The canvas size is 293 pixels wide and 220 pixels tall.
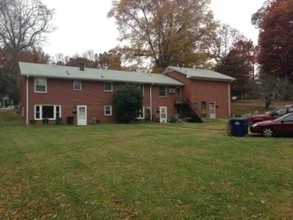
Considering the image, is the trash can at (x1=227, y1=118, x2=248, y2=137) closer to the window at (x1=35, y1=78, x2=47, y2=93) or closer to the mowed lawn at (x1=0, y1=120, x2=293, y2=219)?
the mowed lawn at (x1=0, y1=120, x2=293, y2=219)

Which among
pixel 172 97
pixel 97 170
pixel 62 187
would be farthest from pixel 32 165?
pixel 172 97

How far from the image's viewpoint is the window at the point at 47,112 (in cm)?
3244

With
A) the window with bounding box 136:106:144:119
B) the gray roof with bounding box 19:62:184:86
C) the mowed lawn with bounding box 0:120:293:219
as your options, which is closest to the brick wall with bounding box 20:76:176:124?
the gray roof with bounding box 19:62:184:86

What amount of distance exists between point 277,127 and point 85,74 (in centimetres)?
2166

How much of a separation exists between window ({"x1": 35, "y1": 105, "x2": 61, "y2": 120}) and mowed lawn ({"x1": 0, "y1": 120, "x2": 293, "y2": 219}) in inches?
771

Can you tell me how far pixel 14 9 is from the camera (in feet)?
157

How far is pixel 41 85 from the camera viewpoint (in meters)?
32.9

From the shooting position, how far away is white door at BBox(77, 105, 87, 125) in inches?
1357

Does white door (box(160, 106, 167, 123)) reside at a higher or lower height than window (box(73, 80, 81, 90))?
lower

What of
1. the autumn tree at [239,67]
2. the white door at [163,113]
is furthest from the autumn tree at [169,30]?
the white door at [163,113]

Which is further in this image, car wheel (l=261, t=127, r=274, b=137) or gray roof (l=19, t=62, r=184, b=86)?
gray roof (l=19, t=62, r=184, b=86)

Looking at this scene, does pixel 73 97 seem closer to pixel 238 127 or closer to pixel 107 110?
pixel 107 110

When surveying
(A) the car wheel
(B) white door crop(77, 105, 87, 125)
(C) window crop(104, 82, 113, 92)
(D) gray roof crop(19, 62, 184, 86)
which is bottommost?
(A) the car wheel

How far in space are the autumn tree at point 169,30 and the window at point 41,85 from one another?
21.8 metres
